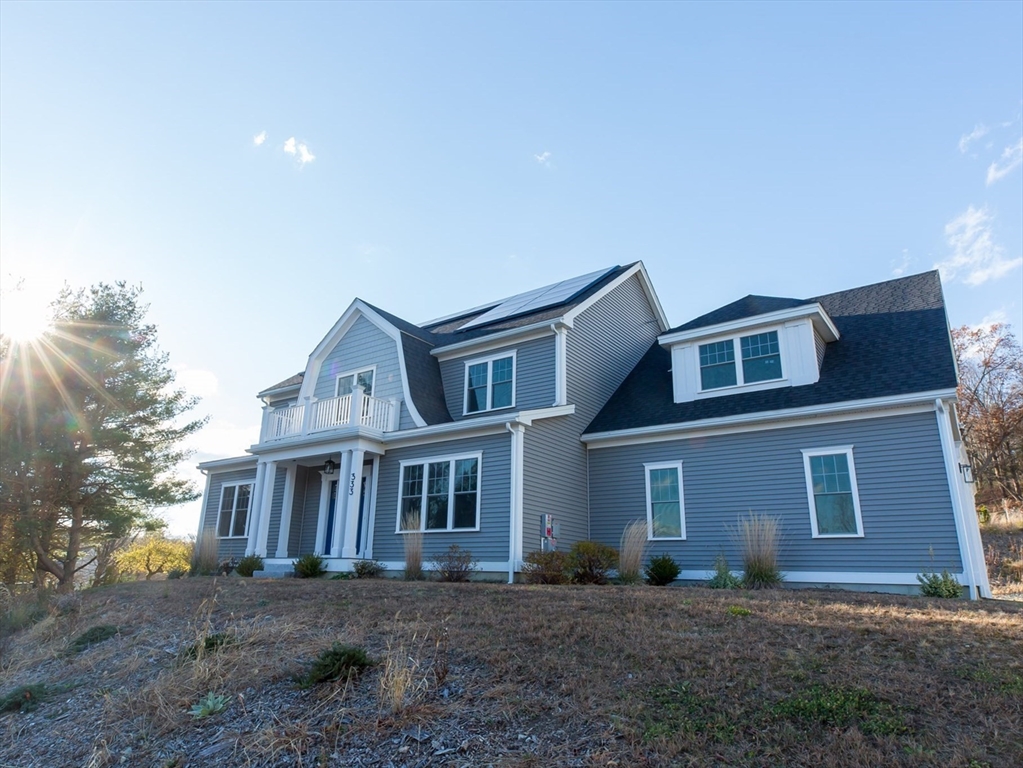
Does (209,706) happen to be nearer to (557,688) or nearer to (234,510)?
(557,688)

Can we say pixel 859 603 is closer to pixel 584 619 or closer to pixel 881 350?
pixel 584 619

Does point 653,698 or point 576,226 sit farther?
point 576,226

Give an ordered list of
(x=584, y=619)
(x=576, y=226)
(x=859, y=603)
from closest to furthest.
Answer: (x=584, y=619) → (x=859, y=603) → (x=576, y=226)

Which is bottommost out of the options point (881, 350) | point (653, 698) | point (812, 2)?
point (653, 698)

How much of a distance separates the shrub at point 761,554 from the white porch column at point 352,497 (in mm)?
8087

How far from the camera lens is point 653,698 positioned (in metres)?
4.73

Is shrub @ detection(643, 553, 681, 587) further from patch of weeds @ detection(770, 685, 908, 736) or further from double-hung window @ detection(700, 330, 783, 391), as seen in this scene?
patch of weeds @ detection(770, 685, 908, 736)

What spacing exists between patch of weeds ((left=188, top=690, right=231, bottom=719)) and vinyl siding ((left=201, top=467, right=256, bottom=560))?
44.6 feet

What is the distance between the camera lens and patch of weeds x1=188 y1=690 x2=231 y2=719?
17.6 feet

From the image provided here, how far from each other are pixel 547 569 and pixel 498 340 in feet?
19.1

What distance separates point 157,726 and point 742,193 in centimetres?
1203

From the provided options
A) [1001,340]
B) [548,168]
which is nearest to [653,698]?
[548,168]

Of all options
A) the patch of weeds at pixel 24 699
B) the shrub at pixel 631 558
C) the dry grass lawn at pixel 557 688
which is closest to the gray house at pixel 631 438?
the shrub at pixel 631 558

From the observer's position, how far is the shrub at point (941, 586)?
33.0 ft
